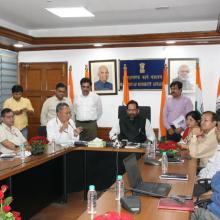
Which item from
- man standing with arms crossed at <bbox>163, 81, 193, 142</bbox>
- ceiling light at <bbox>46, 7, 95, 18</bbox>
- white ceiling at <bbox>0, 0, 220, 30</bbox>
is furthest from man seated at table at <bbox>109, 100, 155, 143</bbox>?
ceiling light at <bbox>46, 7, 95, 18</bbox>

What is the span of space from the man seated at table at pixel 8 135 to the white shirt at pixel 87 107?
1.62 m

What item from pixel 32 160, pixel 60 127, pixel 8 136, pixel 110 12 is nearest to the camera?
pixel 32 160

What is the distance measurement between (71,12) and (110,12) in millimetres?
598

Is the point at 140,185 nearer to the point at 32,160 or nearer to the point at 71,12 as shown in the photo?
the point at 32,160

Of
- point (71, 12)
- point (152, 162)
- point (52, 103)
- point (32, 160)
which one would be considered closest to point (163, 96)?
point (52, 103)

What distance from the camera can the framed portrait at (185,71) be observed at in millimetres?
6602

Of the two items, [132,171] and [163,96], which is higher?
[163,96]

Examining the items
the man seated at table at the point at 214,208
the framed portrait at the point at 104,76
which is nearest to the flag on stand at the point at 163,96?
the framed portrait at the point at 104,76

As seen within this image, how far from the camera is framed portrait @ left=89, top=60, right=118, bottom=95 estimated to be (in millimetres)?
6988

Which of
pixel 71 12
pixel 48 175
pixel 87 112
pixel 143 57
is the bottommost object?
pixel 48 175

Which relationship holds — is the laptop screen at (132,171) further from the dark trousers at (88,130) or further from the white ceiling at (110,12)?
the dark trousers at (88,130)

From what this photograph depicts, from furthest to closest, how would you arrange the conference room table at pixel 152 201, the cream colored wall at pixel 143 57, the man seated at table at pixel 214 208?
the cream colored wall at pixel 143 57
the man seated at table at pixel 214 208
the conference room table at pixel 152 201

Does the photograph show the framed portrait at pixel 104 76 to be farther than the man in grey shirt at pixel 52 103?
Yes

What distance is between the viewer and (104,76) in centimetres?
701
